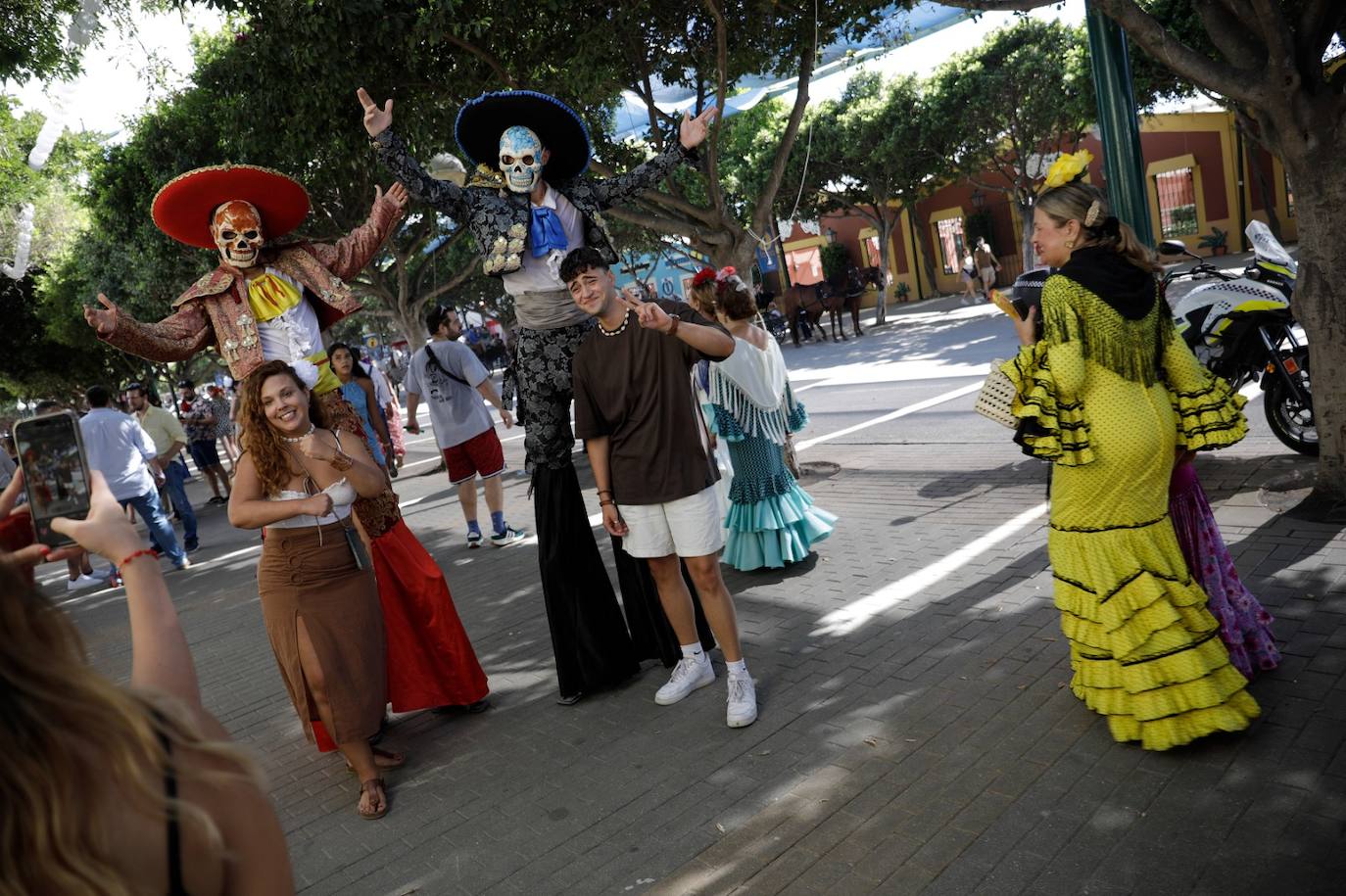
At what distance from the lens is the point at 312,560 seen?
13.0 feet

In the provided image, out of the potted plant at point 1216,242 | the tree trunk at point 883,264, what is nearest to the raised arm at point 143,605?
the tree trunk at point 883,264

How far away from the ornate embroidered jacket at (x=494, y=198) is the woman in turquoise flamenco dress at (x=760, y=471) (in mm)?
1376

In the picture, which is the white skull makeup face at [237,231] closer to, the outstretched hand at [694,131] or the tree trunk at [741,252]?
the outstretched hand at [694,131]

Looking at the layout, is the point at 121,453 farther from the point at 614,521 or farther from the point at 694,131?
the point at 694,131

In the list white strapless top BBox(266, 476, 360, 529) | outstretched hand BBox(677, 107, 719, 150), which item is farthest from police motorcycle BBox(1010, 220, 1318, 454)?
white strapless top BBox(266, 476, 360, 529)

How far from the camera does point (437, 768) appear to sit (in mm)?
4199

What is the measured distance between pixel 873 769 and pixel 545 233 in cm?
270

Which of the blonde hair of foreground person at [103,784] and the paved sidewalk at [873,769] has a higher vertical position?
the blonde hair of foreground person at [103,784]

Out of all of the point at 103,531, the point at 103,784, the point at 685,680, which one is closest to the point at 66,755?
the point at 103,784

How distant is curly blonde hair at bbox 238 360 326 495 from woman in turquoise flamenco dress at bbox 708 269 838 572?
2.62m

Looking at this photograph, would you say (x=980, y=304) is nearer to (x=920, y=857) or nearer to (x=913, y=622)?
(x=913, y=622)

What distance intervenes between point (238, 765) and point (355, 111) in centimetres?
896

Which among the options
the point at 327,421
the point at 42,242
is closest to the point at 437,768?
the point at 327,421

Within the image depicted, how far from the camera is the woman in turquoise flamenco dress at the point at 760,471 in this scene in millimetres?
5777
